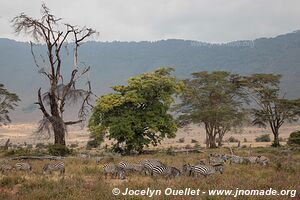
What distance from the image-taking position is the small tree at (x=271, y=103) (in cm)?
4925

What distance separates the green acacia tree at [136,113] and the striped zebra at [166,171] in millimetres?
16019

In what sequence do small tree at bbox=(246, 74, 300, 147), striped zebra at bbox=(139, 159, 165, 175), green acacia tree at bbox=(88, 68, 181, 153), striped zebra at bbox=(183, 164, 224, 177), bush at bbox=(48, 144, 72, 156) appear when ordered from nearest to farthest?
striped zebra at bbox=(183, 164, 224, 177), striped zebra at bbox=(139, 159, 165, 175), bush at bbox=(48, 144, 72, 156), green acacia tree at bbox=(88, 68, 181, 153), small tree at bbox=(246, 74, 300, 147)

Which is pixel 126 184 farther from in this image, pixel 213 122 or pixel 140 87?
pixel 213 122

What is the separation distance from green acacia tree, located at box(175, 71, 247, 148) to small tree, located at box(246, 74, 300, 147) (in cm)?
180

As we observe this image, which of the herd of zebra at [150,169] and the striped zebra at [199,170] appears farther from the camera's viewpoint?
the herd of zebra at [150,169]

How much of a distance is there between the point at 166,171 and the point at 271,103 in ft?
120

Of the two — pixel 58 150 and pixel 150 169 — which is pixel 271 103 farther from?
pixel 150 169

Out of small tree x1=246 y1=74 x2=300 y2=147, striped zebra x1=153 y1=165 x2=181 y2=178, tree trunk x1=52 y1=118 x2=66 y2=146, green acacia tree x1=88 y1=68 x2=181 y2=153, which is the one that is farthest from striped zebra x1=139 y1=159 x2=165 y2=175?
small tree x1=246 y1=74 x2=300 y2=147

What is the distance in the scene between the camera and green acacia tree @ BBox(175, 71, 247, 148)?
4969 cm

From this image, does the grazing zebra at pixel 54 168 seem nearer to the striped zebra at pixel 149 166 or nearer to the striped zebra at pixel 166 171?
the striped zebra at pixel 149 166

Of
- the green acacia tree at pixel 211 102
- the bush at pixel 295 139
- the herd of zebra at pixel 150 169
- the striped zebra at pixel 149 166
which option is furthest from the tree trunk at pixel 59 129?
the bush at pixel 295 139

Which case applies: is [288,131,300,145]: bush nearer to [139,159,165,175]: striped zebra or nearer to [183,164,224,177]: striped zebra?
[183,164,224,177]: striped zebra

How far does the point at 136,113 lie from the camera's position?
1449 inches

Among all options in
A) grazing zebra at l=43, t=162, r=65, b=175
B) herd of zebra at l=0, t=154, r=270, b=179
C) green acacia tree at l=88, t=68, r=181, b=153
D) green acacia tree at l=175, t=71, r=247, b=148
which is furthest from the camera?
green acacia tree at l=175, t=71, r=247, b=148
